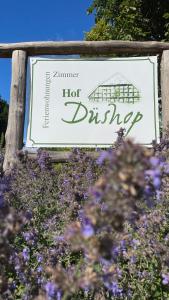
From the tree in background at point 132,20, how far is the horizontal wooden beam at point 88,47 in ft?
9.74

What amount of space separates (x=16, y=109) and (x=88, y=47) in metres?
1.09

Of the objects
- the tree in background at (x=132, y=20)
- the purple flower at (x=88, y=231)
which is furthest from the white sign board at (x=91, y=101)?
the purple flower at (x=88, y=231)

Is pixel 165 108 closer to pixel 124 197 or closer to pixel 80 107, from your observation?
pixel 80 107

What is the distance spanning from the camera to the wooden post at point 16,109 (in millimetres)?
5367

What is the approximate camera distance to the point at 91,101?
5.51m

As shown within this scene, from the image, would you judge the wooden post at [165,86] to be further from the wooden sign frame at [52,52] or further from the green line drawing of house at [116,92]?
the green line drawing of house at [116,92]

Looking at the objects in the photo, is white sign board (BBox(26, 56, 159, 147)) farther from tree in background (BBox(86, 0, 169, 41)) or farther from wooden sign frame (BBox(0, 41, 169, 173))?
tree in background (BBox(86, 0, 169, 41))

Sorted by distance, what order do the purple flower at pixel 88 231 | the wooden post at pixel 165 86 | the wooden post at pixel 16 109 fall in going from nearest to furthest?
the purple flower at pixel 88 231, the wooden post at pixel 16 109, the wooden post at pixel 165 86

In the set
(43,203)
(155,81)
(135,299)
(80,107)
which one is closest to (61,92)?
(80,107)

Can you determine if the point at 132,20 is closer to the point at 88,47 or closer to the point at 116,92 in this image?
the point at 88,47

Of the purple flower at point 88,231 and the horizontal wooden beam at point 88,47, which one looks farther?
the horizontal wooden beam at point 88,47

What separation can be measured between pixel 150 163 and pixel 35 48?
15.2 feet

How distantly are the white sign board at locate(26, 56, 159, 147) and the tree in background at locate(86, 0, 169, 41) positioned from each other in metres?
3.20

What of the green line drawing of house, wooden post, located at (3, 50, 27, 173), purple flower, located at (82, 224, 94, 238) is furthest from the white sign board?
purple flower, located at (82, 224, 94, 238)
